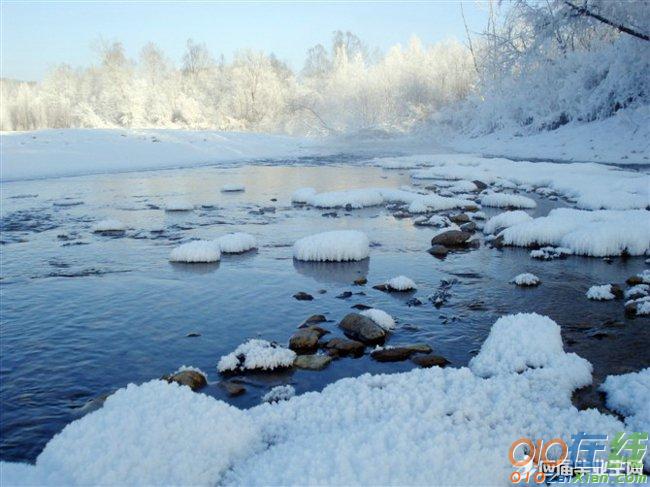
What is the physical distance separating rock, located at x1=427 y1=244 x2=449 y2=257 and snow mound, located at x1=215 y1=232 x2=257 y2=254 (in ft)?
11.4

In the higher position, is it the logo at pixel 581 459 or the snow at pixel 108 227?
the snow at pixel 108 227

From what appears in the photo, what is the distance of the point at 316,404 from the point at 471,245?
23.1 feet

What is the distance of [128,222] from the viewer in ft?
43.6

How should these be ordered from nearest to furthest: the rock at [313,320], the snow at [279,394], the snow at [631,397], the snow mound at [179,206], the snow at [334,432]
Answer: the snow at [334,432], the snow at [631,397], the snow at [279,394], the rock at [313,320], the snow mound at [179,206]

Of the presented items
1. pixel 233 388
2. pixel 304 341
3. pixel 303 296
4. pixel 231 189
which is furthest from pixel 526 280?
pixel 231 189

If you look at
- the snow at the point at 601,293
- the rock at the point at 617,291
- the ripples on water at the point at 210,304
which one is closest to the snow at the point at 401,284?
the ripples on water at the point at 210,304

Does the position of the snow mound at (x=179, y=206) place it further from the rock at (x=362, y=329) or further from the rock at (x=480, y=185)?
the rock at (x=480, y=185)

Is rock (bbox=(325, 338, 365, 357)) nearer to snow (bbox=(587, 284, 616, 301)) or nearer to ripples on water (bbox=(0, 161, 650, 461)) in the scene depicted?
ripples on water (bbox=(0, 161, 650, 461))

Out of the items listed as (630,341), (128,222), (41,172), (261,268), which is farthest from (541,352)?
(41,172)

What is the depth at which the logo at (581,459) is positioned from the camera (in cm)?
349

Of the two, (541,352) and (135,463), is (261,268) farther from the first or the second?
(135,463)

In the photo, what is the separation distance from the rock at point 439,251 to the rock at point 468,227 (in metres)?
1.76

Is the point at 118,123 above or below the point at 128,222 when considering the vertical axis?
above

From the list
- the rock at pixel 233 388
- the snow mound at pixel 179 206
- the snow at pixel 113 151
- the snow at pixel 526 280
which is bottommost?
the rock at pixel 233 388
